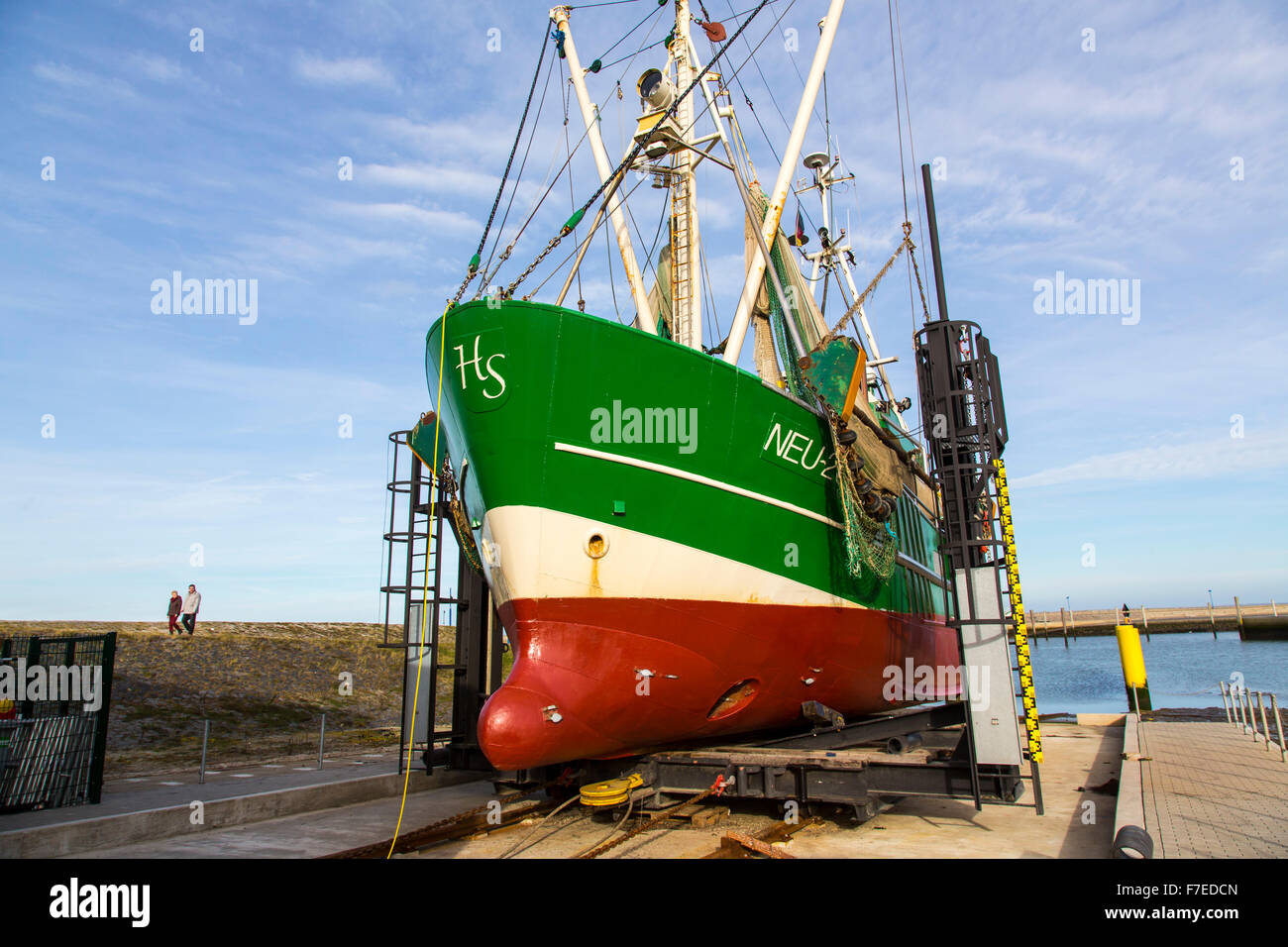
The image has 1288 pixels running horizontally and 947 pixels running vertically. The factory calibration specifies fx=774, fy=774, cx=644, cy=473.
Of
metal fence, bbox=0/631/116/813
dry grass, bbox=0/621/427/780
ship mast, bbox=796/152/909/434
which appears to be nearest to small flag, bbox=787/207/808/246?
ship mast, bbox=796/152/909/434

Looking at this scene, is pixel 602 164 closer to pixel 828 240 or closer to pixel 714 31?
pixel 714 31

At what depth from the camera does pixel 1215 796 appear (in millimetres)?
7320

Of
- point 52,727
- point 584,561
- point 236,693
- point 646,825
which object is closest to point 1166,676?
point 236,693

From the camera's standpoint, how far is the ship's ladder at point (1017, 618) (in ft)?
24.0

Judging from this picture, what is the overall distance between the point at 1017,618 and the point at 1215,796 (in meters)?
2.39

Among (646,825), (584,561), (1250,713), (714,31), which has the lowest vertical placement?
(646,825)

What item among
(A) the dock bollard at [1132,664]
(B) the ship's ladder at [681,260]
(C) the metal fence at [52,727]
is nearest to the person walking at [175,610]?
(C) the metal fence at [52,727]

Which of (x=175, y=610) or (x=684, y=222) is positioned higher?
(x=684, y=222)

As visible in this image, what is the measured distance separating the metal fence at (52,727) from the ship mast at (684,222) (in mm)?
8995

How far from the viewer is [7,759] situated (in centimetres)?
798

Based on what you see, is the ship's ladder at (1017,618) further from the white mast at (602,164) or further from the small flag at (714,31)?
the small flag at (714,31)

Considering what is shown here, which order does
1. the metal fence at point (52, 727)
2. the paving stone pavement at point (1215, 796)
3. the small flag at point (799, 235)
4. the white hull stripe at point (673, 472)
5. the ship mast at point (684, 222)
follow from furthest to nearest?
the small flag at point (799, 235)
the ship mast at point (684, 222)
the metal fence at point (52, 727)
the white hull stripe at point (673, 472)
the paving stone pavement at point (1215, 796)
